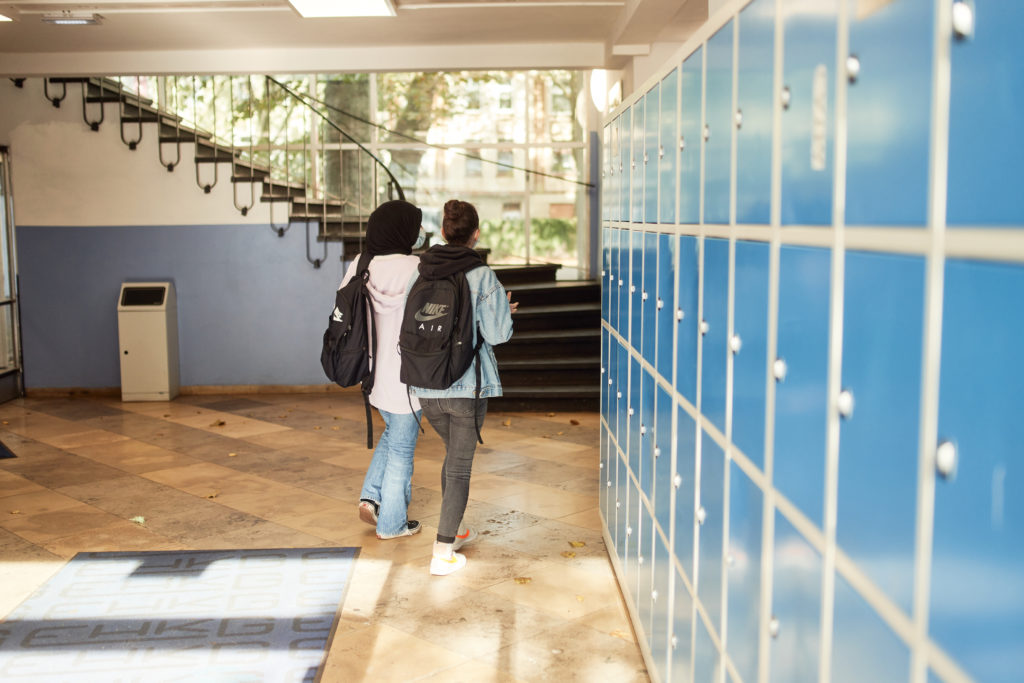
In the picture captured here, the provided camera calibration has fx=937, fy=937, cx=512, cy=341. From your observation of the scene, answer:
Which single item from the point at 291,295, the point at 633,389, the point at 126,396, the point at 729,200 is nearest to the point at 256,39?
Answer: the point at 291,295

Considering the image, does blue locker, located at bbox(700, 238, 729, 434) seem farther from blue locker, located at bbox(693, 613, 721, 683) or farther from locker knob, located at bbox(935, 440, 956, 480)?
locker knob, located at bbox(935, 440, 956, 480)

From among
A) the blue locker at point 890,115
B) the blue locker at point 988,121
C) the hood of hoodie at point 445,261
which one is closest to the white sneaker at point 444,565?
the hood of hoodie at point 445,261

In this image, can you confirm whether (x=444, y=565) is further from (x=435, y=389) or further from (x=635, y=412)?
(x=635, y=412)

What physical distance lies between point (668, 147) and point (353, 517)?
2.79 m

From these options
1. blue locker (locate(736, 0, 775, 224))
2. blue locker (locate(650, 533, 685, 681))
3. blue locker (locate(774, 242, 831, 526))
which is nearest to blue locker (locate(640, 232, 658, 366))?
blue locker (locate(650, 533, 685, 681))

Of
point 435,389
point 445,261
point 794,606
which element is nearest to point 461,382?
point 435,389

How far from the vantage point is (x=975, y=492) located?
96cm

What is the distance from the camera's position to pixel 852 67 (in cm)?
126

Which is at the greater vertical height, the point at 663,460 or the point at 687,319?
the point at 687,319

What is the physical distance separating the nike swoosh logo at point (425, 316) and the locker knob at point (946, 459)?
2.64 m

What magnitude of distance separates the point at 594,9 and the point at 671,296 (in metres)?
3.54

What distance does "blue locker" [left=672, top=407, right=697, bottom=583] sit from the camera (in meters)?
2.33

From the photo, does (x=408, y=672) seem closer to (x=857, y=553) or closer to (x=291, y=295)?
(x=857, y=553)

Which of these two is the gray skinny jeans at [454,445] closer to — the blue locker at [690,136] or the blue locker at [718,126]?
the blue locker at [690,136]
